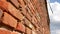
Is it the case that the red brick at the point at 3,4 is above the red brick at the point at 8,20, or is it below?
above

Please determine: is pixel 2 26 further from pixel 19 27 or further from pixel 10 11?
pixel 19 27

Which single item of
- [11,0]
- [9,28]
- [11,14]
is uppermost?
[11,0]

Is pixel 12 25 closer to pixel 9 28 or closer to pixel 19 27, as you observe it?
pixel 9 28

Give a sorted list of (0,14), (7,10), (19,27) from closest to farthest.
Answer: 1. (0,14)
2. (7,10)
3. (19,27)

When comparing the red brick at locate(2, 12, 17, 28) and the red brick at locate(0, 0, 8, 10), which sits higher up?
the red brick at locate(0, 0, 8, 10)

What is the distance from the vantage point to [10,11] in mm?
1125

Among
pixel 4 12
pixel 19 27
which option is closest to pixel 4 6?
pixel 4 12

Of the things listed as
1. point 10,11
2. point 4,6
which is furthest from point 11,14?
point 4,6

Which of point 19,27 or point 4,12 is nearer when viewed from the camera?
point 4,12

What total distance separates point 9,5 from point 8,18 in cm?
→ 10

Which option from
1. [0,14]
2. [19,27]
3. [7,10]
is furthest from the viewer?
[19,27]

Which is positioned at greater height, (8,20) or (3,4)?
(3,4)

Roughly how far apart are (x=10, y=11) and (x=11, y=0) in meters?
0.10

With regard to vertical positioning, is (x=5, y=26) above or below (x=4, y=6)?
below
